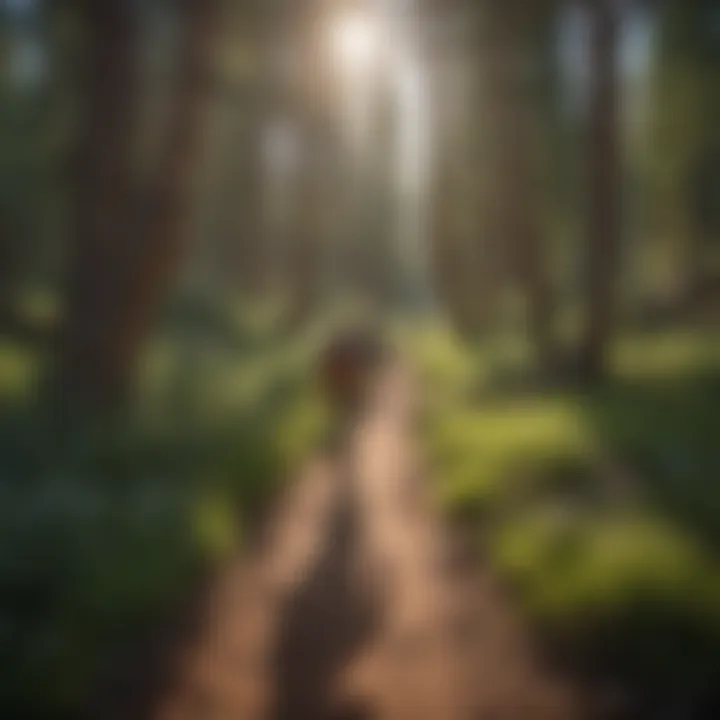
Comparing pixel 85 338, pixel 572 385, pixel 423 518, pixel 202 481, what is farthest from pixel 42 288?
pixel 572 385

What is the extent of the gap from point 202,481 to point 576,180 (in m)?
1.21

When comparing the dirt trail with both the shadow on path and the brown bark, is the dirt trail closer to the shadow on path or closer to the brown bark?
the shadow on path

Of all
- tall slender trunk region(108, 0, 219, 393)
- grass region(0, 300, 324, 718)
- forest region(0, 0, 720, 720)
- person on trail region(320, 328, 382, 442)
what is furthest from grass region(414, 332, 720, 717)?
tall slender trunk region(108, 0, 219, 393)

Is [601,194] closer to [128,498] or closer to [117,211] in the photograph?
[117,211]

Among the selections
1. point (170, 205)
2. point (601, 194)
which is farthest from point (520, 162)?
point (170, 205)

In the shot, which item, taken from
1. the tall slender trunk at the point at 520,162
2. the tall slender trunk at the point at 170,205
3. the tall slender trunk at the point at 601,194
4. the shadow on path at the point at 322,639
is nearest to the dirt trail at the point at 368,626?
the shadow on path at the point at 322,639

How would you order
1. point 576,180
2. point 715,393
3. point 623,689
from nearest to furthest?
point 623,689 < point 715,393 < point 576,180

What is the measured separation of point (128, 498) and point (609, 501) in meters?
1.17

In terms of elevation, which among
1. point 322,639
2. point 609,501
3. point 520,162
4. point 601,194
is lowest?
point 322,639

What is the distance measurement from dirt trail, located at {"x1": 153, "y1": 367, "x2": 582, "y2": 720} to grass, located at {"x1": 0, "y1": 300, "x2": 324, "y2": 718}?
0.15 meters

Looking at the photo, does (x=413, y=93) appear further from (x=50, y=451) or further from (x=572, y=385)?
(x=50, y=451)

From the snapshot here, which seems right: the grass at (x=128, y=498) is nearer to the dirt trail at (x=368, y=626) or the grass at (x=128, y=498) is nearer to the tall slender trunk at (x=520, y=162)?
the dirt trail at (x=368, y=626)

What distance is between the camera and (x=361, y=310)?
307cm

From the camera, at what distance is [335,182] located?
9.96 ft
